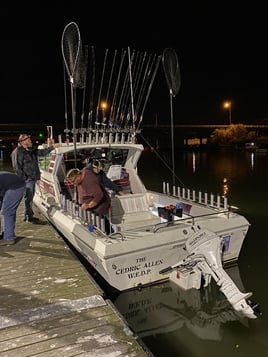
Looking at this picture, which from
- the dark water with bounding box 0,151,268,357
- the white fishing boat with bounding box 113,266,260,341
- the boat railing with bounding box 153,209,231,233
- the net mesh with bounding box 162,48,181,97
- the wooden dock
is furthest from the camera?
the net mesh with bounding box 162,48,181,97

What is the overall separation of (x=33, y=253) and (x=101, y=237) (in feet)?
4.23

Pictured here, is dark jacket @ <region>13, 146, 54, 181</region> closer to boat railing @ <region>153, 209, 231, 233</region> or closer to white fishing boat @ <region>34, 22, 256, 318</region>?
white fishing boat @ <region>34, 22, 256, 318</region>

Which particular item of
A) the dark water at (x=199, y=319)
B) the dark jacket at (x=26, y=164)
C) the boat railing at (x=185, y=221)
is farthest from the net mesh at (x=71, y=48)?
the dark water at (x=199, y=319)

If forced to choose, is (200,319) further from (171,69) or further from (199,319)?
(171,69)

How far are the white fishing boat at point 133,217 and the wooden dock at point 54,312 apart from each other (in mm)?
748

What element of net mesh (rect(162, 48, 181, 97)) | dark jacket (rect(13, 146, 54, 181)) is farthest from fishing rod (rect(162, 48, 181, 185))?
dark jacket (rect(13, 146, 54, 181))

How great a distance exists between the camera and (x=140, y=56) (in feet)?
32.3

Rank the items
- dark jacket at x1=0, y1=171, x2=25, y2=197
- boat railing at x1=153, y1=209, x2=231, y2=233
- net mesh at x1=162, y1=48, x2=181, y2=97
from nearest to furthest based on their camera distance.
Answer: dark jacket at x1=0, y1=171, x2=25, y2=197, boat railing at x1=153, y1=209, x2=231, y2=233, net mesh at x1=162, y1=48, x2=181, y2=97

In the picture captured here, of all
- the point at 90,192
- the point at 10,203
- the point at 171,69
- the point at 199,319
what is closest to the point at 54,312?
the point at 10,203

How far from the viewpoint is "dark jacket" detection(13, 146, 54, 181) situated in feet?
23.6

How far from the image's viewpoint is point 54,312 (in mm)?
3975

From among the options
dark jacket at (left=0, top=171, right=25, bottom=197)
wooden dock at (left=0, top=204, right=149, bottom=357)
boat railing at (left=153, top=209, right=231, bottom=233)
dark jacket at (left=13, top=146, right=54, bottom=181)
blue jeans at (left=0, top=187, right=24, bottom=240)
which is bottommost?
wooden dock at (left=0, top=204, right=149, bottom=357)

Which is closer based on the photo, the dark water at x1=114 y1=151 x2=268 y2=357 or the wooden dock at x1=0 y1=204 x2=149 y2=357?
the wooden dock at x1=0 y1=204 x2=149 y2=357

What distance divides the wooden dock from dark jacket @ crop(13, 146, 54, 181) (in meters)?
1.93
